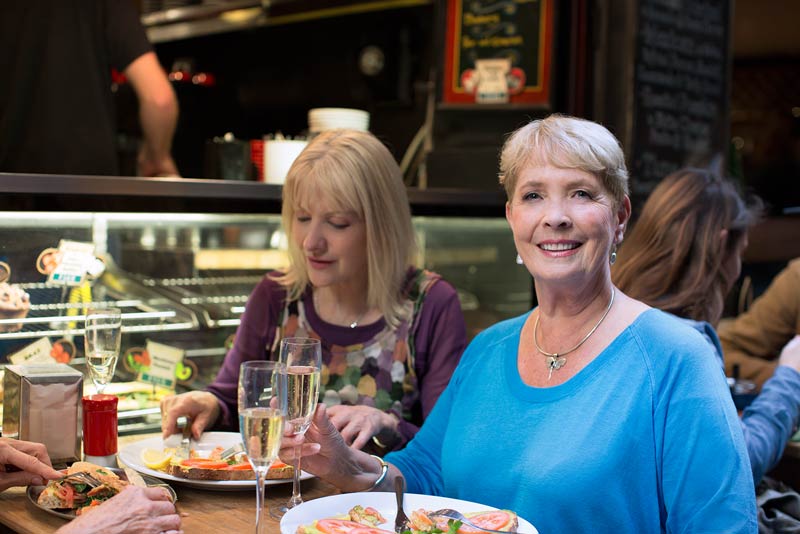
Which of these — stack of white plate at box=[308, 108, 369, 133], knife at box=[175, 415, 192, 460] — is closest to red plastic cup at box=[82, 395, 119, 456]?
knife at box=[175, 415, 192, 460]

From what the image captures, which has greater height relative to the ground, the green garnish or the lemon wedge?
the green garnish

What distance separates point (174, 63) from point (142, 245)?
15.2ft

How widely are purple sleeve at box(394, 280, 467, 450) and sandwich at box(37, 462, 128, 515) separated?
2.81 feet

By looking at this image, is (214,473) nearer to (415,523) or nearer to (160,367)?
(415,523)

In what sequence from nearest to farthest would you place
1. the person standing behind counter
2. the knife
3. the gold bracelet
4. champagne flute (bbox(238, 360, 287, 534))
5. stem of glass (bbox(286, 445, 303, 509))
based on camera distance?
champagne flute (bbox(238, 360, 287, 534)), stem of glass (bbox(286, 445, 303, 509)), the gold bracelet, the knife, the person standing behind counter

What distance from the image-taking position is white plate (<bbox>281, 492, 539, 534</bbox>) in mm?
1627

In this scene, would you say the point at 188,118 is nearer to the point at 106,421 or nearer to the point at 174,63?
the point at 174,63

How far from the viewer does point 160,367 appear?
108 inches

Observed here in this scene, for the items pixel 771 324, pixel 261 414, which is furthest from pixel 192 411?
pixel 771 324

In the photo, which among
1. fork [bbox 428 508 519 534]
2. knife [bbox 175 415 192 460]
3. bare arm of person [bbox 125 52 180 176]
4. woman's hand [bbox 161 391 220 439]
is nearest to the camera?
fork [bbox 428 508 519 534]

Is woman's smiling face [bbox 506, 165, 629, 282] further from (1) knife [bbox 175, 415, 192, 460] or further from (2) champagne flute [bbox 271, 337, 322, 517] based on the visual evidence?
(1) knife [bbox 175, 415, 192, 460]

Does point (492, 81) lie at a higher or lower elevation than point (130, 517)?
higher

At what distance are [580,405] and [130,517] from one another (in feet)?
2.69

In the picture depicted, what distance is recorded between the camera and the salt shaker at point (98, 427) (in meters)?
2.06
